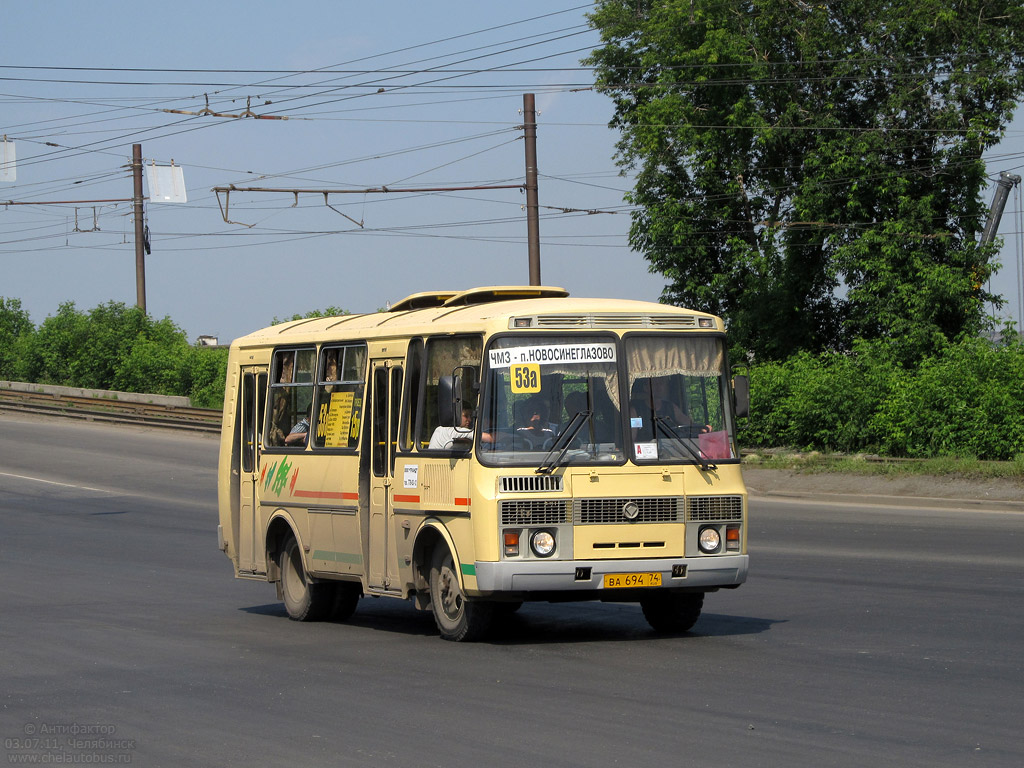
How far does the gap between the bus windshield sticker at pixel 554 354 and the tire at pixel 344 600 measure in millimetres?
3418

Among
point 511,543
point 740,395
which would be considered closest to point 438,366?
point 511,543

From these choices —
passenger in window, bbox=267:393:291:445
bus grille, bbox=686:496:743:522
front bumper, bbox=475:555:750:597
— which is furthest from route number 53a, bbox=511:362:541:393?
passenger in window, bbox=267:393:291:445

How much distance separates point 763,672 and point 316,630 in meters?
4.63

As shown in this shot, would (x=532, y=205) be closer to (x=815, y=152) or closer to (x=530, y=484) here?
(x=815, y=152)

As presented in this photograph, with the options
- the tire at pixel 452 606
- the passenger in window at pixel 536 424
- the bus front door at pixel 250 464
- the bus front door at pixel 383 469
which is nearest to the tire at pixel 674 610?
the tire at pixel 452 606

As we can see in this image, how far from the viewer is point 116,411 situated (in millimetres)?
46656

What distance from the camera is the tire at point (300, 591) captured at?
1284cm

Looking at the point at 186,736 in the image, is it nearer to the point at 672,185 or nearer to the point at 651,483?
the point at 651,483

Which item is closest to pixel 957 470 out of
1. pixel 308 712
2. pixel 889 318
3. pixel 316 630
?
pixel 889 318

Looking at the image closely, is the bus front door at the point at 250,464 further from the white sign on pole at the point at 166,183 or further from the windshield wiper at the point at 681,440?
the white sign on pole at the point at 166,183

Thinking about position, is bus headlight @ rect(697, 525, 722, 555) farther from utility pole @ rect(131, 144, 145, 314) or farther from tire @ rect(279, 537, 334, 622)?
utility pole @ rect(131, 144, 145, 314)

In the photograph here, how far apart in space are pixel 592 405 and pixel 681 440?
75 centimetres

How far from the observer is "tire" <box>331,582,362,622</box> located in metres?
12.9

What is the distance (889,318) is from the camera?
36062 mm
